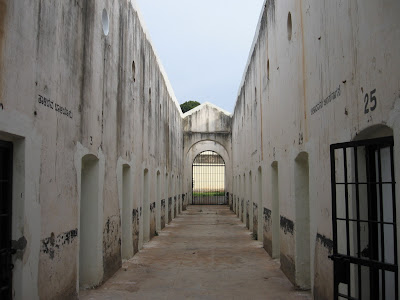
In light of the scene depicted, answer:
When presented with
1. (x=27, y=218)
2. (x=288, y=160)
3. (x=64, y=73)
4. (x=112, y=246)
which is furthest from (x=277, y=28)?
(x=27, y=218)

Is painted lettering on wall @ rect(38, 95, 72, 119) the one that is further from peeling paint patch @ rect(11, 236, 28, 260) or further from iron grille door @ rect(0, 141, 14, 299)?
peeling paint patch @ rect(11, 236, 28, 260)

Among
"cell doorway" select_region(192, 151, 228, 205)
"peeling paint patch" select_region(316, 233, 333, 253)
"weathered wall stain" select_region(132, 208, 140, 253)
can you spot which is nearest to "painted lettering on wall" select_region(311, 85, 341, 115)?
"peeling paint patch" select_region(316, 233, 333, 253)

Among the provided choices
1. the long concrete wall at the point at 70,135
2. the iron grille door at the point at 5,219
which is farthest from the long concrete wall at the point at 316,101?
the iron grille door at the point at 5,219

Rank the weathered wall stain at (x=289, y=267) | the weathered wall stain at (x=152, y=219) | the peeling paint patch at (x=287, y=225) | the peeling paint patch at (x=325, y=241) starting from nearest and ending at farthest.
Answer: the peeling paint patch at (x=325, y=241)
the weathered wall stain at (x=289, y=267)
the peeling paint patch at (x=287, y=225)
the weathered wall stain at (x=152, y=219)

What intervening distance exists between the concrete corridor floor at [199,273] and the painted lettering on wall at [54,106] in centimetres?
314

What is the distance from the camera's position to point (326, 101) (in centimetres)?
584

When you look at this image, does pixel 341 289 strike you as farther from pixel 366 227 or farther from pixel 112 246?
pixel 112 246

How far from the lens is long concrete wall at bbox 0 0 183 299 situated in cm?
466

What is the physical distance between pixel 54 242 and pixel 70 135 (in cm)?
161

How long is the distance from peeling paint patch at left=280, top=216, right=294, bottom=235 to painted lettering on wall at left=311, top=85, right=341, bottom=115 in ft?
9.00

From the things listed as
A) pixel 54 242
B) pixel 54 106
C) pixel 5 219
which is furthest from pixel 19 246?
pixel 54 106

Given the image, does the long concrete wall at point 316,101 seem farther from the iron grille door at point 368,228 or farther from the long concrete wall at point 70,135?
the long concrete wall at point 70,135

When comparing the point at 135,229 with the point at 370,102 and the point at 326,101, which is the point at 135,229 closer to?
the point at 326,101

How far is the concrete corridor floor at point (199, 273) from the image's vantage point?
7.45m
